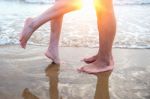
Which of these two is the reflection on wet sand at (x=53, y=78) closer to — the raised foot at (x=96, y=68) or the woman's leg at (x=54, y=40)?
the woman's leg at (x=54, y=40)

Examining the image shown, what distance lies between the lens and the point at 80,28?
4.66m

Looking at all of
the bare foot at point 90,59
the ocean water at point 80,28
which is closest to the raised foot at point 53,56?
the bare foot at point 90,59

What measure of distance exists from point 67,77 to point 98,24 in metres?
0.50

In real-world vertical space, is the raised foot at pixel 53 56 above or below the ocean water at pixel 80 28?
above

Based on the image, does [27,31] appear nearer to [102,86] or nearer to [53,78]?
[53,78]

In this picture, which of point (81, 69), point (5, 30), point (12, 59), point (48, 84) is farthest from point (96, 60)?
point (5, 30)

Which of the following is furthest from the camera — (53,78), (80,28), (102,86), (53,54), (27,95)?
(80,28)

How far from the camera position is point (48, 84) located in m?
2.58

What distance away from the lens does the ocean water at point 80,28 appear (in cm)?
389

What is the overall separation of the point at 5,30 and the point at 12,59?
128 centimetres

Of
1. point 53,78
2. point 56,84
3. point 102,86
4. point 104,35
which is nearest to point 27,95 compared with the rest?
point 56,84

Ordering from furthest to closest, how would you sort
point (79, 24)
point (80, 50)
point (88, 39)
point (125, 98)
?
point (79, 24) < point (88, 39) < point (80, 50) < point (125, 98)

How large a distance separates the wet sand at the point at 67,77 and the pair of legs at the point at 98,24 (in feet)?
0.34

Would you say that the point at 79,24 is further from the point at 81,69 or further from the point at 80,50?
the point at 81,69
